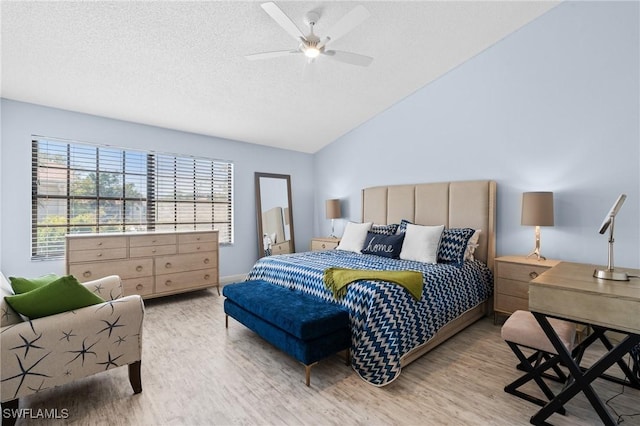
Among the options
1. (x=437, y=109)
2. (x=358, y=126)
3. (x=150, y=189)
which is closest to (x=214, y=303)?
(x=150, y=189)

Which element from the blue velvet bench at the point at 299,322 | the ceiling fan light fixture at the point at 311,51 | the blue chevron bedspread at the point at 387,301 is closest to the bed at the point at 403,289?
the blue chevron bedspread at the point at 387,301

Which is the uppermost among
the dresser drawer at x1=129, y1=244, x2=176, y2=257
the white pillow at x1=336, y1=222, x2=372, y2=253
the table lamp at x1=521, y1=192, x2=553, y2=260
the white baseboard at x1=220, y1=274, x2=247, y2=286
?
the table lamp at x1=521, y1=192, x2=553, y2=260

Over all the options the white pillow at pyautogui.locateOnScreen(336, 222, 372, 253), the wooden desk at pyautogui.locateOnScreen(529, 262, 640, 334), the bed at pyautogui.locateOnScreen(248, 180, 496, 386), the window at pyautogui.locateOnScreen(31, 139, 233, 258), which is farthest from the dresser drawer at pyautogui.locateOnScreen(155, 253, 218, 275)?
the wooden desk at pyautogui.locateOnScreen(529, 262, 640, 334)

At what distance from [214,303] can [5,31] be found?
10.8 ft

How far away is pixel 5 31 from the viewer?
7.90 feet

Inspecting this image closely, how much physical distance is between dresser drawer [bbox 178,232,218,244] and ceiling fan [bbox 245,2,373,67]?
260cm

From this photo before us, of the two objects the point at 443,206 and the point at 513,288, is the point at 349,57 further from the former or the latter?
the point at 513,288

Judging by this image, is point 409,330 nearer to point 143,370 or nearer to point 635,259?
point 143,370

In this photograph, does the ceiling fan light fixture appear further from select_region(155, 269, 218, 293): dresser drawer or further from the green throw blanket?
select_region(155, 269, 218, 293): dresser drawer

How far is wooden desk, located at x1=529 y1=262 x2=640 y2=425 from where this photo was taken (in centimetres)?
140

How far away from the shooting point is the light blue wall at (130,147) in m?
3.30

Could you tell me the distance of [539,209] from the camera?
3.01m

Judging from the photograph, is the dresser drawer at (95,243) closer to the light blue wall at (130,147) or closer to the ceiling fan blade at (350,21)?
the light blue wall at (130,147)

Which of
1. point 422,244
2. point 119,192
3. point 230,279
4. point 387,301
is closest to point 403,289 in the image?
point 387,301
